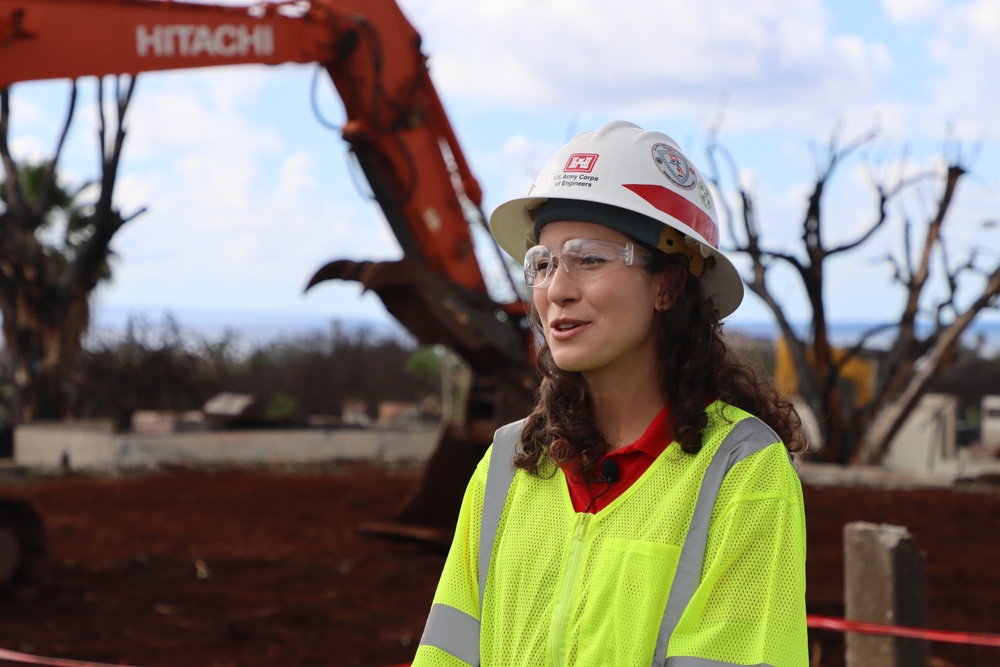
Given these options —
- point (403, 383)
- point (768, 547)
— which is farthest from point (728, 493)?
point (403, 383)

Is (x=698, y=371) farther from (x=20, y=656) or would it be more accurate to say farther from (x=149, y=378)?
(x=149, y=378)

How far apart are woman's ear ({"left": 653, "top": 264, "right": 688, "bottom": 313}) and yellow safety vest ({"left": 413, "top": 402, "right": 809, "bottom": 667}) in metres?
0.20

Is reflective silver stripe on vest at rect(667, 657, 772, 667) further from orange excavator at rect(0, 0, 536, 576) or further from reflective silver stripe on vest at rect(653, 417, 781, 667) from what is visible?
orange excavator at rect(0, 0, 536, 576)

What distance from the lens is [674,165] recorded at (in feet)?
7.08

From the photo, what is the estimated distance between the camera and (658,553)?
192 cm

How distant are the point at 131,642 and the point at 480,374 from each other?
3.15 meters

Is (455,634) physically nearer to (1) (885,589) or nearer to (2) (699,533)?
(2) (699,533)

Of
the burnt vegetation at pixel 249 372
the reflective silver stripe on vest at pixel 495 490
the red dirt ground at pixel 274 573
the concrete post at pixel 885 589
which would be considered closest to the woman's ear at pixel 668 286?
the reflective silver stripe on vest at pixel 495 490

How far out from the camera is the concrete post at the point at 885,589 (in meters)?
4.08

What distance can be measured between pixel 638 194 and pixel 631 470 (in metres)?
0.46

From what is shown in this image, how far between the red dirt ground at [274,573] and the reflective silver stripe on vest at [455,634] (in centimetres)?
343

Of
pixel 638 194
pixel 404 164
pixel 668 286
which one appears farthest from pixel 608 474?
pixel 404 164

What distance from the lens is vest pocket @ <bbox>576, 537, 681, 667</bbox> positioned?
1.89 metres

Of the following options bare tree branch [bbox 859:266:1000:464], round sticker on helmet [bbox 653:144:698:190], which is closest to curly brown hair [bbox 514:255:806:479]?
round sticker on helmet [bbox 653:144:698:190]
